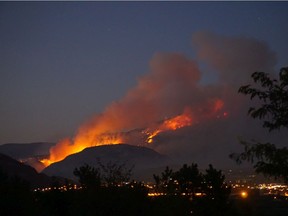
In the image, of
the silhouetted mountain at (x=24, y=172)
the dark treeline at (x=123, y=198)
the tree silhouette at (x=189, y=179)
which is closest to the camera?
the dark treeline at (x=123, y=198)

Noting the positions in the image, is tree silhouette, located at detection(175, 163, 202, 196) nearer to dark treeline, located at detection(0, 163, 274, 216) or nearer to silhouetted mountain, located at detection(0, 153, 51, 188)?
dark treeline, located at detection(0, 163, 274, 216)

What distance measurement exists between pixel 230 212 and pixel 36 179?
286ft

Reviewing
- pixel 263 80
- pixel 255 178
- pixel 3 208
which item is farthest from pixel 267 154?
pixel 255 178

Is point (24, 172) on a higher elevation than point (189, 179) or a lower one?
higher

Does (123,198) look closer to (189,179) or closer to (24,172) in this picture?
(189,179)

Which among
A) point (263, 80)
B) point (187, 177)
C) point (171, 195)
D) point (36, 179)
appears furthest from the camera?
point (36, 179)

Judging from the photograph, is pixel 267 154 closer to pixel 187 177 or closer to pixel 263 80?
pixel 263 80

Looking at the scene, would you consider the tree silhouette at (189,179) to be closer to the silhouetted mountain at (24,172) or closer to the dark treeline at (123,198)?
the dark treeline at (123,198)

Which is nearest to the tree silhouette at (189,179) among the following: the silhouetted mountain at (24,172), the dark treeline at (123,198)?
the dark treeline at (123,198)

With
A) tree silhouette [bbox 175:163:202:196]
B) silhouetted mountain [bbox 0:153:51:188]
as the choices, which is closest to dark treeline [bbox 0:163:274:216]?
tree silhouette [bbox 175:163:202:196]

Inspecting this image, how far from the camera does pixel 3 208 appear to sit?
81.7 feet

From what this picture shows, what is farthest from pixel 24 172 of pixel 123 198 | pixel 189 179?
pixel 123 198

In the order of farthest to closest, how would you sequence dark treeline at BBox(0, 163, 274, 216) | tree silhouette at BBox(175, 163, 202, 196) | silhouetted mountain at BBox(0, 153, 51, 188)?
silhouetted mountain at BBox(0, 153, 51, 188) → tree silhouette at BBox(175, 163, 202, 196) → dark treeline at BBox(0, 163, 274, 216)

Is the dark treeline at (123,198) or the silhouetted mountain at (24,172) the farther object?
the silhouetted mountain at (24,172)
